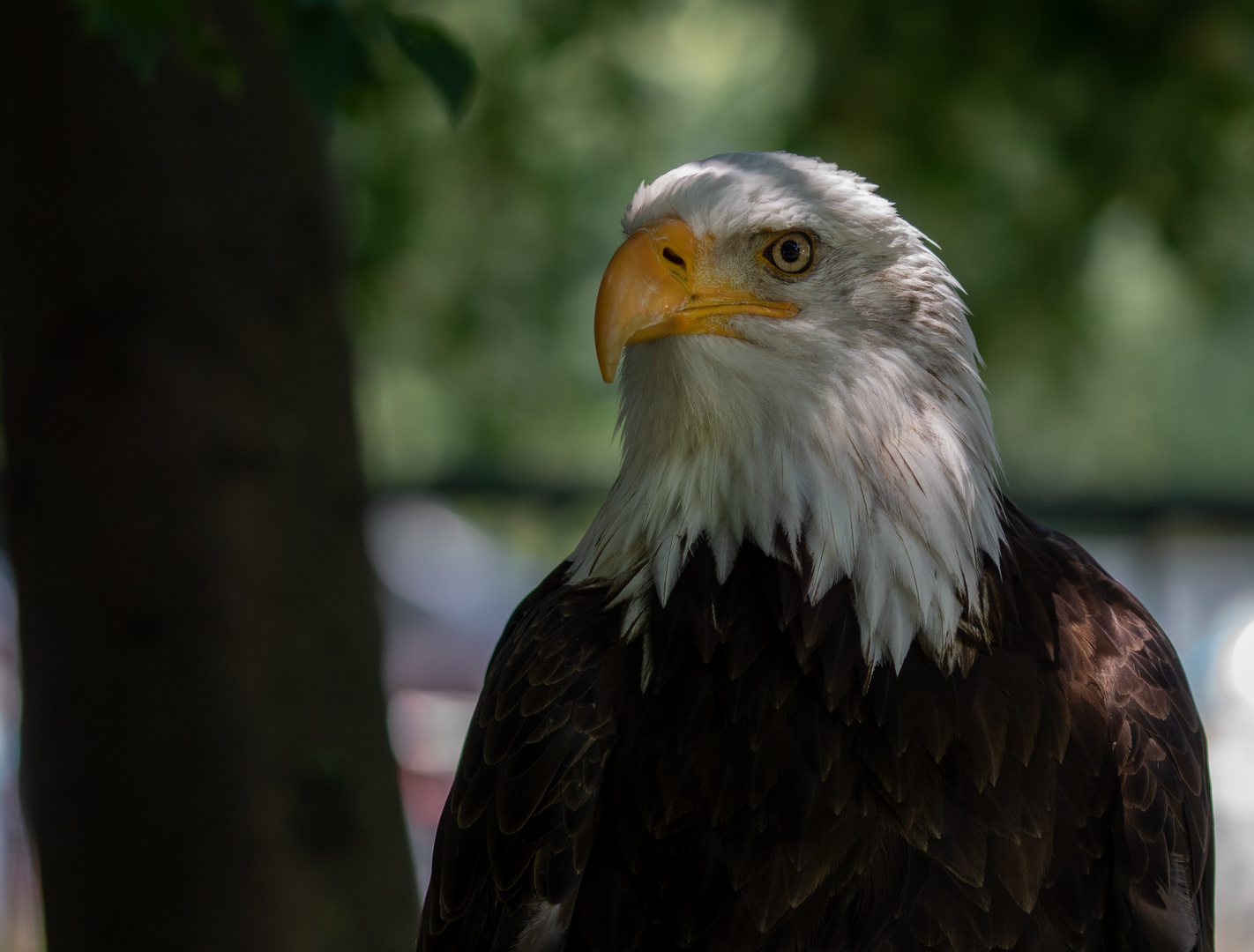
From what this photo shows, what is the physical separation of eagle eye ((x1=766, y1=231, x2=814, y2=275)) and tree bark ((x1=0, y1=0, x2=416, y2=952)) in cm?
165

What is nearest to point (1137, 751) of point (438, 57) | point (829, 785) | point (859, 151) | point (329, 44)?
point (829, 785)

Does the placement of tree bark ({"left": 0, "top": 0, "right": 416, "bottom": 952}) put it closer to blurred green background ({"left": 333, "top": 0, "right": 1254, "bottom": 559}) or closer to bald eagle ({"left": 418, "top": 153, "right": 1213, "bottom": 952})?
blurred green background ({"left": 333, "top": 0, "right": 1254, "bottom": 559})

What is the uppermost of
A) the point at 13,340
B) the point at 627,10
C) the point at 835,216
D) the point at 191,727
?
the point at 627,10

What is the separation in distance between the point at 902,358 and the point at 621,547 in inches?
25.7

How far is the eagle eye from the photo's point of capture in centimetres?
239

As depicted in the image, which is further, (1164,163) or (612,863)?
(1164,163)

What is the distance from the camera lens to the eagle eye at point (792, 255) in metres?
2.39

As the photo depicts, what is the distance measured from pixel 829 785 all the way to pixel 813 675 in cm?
20

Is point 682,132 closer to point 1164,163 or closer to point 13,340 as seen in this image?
point 1164,163

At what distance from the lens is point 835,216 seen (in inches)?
94.5

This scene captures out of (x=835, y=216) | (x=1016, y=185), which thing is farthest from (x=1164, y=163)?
(x=835, y=216)

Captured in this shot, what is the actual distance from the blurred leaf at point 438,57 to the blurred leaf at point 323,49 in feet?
0.32

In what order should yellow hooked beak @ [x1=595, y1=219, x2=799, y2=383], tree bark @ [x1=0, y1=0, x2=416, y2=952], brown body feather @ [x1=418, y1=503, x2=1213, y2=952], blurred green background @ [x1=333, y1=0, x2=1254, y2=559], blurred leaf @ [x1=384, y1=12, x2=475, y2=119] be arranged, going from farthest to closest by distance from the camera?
blurred green background @ [x1=333, y1=0, x2=1254, y2=559] < tree bark @ [x1=0, y1=0, x2=416, y2=952] < blurred leaf @ [x1=384, y1=12, x2=475, y2=119] < yellow hooked beak @ [x1=595, y1=219, x2=799, y2=383] < brown body feather @ [x1=418, y1=503, x2=1213, y2=952]

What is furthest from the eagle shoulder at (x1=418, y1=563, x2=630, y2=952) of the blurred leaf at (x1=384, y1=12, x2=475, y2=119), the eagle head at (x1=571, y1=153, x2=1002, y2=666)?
the blurred leaf at (x1=384, y1=12, x2=475, y2=119)
